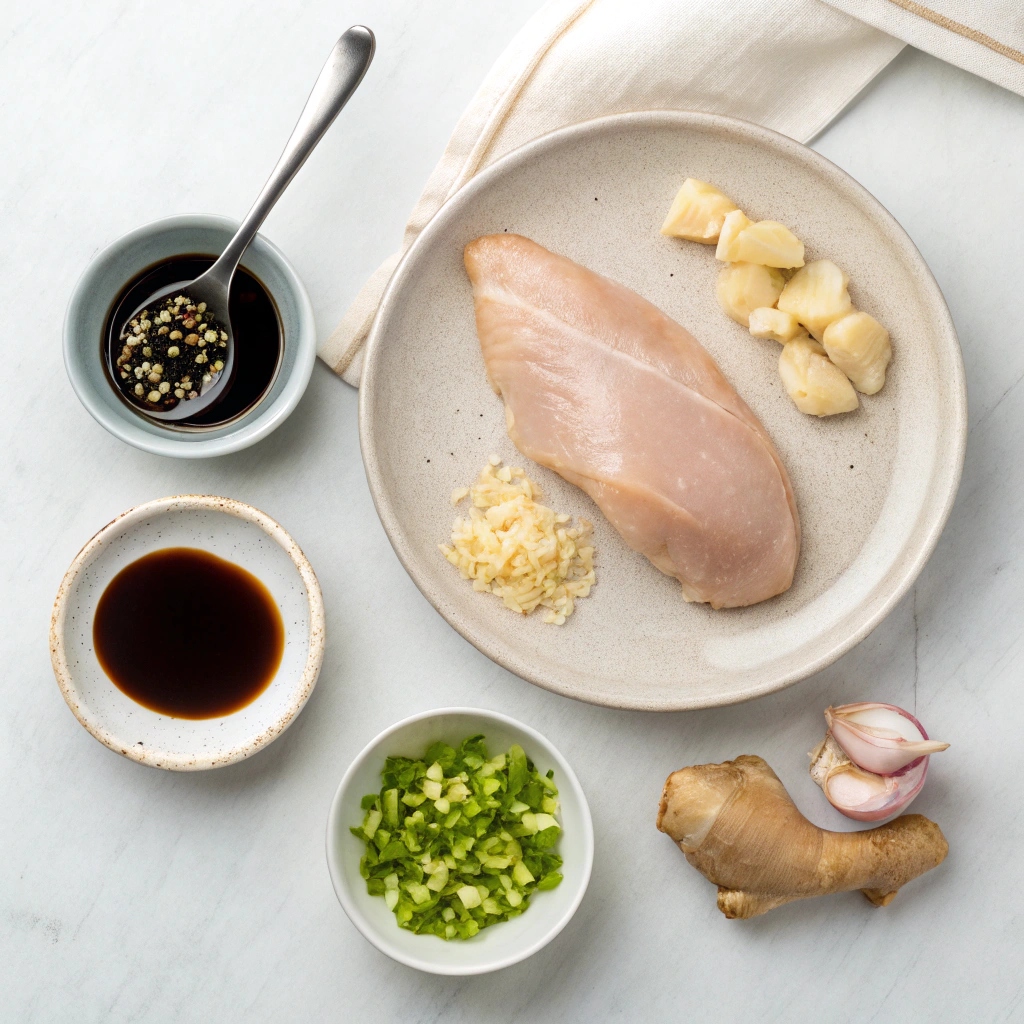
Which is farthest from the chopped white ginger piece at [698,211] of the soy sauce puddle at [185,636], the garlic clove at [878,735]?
the soy sauce puddle at [185,636]

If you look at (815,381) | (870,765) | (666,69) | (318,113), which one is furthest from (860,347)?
(318,113)

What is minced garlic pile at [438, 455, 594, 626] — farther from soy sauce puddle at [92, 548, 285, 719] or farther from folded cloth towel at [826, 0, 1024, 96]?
folded cloth towel at [826, 0, 1024, 96]

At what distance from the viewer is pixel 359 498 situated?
164 centimetres

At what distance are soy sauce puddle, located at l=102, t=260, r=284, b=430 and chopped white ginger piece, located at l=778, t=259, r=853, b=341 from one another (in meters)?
0.99

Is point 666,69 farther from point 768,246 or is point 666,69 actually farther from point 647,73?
point 768,246

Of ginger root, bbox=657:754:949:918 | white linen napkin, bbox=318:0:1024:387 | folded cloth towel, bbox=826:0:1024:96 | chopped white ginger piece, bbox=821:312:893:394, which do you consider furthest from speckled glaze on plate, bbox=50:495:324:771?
folded cloth towel, bbox=826:0:1024:96

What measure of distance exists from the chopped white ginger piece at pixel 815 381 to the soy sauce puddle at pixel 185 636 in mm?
1112

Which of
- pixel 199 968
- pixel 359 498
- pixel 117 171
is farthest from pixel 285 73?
pixel 199 968

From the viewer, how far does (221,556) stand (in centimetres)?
159

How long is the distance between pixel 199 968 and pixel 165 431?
1.09 meters

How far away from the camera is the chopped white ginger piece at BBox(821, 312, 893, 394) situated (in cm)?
147

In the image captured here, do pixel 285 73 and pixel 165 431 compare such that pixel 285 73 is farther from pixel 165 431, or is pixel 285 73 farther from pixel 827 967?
pixel 827 967

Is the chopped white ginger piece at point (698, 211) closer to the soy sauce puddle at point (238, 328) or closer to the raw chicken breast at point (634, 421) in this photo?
the raw chicken breast at point (634, 421)

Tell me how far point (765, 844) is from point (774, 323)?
1.00 m
